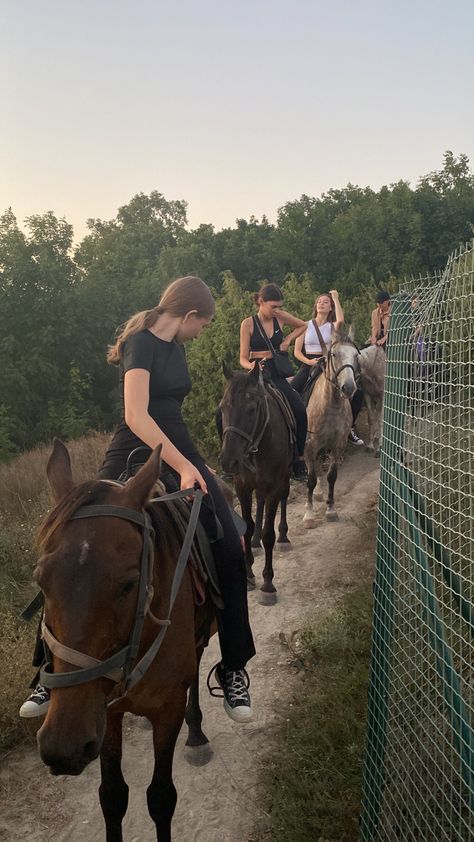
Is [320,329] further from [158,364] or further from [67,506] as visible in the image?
[67,506]

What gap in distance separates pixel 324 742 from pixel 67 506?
2.79m

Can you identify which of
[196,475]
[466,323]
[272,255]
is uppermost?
[272,255]

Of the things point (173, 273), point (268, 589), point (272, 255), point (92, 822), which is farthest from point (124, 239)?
point (92, 822)

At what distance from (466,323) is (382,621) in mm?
1745

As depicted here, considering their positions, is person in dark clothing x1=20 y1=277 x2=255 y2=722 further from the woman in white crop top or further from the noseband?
the woman in white crop top

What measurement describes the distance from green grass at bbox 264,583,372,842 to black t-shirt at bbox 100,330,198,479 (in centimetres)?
Result: 228

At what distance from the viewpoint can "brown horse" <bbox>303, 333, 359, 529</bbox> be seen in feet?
25.9

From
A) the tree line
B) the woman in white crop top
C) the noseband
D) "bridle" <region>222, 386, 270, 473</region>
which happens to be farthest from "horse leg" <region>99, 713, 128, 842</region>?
the tree line

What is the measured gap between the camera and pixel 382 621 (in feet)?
9.75

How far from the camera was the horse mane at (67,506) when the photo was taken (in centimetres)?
198

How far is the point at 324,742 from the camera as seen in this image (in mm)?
3645

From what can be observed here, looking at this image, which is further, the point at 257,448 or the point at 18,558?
the point at 18,558

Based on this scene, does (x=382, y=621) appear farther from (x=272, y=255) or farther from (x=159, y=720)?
(x=272, y=255)

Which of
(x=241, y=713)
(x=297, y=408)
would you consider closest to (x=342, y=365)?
(x=297, y=408)
